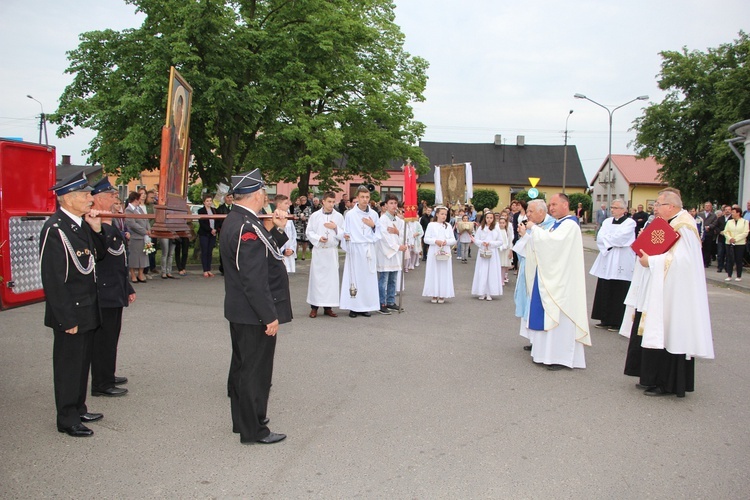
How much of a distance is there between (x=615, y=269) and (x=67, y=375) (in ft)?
25.5

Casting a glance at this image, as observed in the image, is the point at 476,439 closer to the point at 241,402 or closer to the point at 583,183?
the point at 241,402

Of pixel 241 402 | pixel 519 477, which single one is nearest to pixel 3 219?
pixel 241 402

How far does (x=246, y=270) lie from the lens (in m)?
4.45

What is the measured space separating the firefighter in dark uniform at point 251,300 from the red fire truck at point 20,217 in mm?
2910

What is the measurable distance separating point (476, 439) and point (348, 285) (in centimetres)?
577

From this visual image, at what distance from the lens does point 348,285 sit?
34.1 feet

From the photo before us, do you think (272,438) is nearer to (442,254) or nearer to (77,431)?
(77,431)

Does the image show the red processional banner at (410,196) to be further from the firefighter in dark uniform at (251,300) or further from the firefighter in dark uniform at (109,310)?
the firefighter in dark uniform at (251,300)

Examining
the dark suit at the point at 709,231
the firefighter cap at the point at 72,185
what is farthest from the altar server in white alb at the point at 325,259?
the dark suit at the point at 709,231

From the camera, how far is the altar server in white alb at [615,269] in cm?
955

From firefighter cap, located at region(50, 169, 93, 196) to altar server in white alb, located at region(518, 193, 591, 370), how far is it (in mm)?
4794

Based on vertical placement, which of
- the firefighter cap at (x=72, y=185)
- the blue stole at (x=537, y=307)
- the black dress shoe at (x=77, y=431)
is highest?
the firefighter cap at (x=72, y=185)

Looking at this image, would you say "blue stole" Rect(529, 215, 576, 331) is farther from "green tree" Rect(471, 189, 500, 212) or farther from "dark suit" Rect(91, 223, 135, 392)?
"green tree" Rect(471, 189, 500, 212)

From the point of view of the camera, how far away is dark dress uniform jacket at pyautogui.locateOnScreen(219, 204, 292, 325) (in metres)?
4.45
